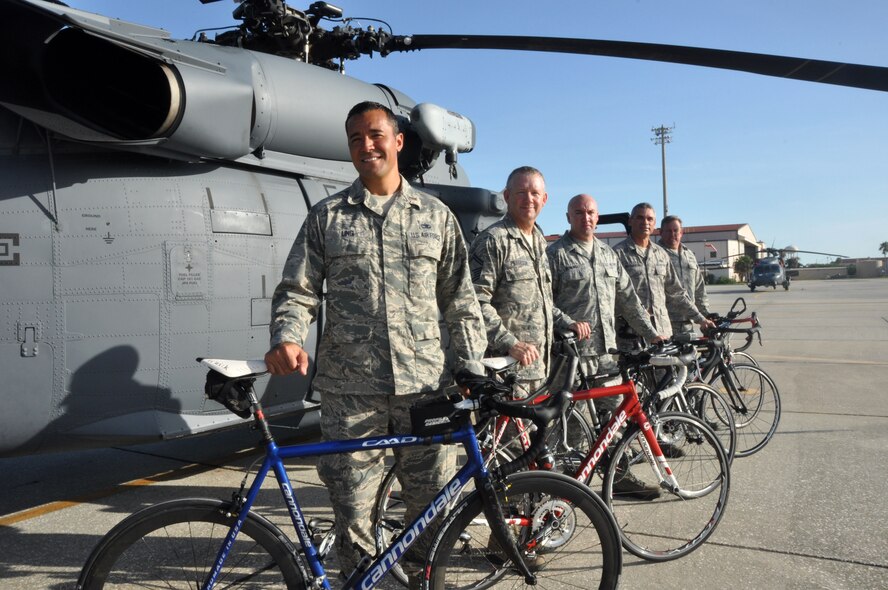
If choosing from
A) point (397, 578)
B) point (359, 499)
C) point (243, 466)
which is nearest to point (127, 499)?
point (243, 466)

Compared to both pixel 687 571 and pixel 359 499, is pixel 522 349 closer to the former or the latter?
pixel 359 499

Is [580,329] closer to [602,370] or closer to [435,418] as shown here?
[602,370]

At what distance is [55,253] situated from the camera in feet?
11.7

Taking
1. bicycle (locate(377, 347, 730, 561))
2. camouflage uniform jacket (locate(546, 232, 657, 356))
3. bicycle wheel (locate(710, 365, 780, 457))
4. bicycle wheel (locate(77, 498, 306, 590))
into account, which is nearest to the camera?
bicycle wheel (locate(77, 498, 306, 590))

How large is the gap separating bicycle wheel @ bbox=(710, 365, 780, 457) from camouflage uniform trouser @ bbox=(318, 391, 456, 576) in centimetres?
362

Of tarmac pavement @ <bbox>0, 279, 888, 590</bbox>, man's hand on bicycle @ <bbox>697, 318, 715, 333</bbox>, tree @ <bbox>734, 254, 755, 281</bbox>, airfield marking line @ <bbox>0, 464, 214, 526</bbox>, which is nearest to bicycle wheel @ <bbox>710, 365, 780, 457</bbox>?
tarmac pavement @ <bbox>0, 279, 888, 590</bbox>

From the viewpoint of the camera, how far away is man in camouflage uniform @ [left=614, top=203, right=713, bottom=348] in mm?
5758

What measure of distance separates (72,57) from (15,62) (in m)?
0.30

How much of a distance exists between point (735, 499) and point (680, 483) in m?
0.94

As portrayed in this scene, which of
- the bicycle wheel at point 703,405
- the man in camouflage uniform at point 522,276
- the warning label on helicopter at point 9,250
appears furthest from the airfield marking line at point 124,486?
the bicycle wheel at point 703,405

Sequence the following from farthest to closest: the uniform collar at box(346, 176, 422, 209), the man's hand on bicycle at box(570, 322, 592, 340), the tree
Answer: the tree, the man's hand on bicycle at box(570, 322, 592, 340), the uniform collar at box(346, 176, 422, 209)

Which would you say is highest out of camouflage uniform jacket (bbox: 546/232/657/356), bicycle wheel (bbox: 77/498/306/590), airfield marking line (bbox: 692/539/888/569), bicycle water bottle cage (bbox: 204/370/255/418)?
camouflage uniform jacket (bbox: 546/232/657/356)

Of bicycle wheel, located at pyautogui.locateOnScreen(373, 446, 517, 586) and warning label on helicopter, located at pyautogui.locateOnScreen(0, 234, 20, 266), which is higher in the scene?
warning label on helicopter, located at pyautogui.locateOnScreen(0, 234, 20, 266)

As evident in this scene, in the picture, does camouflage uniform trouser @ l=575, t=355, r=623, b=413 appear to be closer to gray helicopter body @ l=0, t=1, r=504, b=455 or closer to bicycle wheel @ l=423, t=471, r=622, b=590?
bicycle wheel @ l=423, t=471, r=622, b=590
